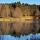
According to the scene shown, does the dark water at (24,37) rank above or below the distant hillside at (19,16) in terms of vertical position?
below

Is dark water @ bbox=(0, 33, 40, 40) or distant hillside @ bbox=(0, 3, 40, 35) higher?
distant hillside @ bbox=(0, 3, 40, 35)

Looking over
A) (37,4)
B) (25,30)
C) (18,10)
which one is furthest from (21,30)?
(37,4)

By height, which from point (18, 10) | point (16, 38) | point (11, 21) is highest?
point (18, 10)

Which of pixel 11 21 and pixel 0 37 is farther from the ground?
pixel 11 21

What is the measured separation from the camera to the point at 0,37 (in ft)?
3.09

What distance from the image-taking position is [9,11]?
0.96 m

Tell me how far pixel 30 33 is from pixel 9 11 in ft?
0.96

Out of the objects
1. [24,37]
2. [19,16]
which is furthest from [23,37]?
[19,16]

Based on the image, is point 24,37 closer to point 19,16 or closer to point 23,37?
point 23,37

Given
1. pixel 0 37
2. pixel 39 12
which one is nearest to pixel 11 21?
pixel 0 37

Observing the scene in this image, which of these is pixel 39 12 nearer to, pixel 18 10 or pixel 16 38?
pixel 18 10

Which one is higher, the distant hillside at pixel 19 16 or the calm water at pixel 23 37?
the distant hillside at pixel 19 16

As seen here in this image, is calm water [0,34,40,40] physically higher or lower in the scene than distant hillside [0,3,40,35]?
lower

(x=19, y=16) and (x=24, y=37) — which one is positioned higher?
(x=19, y=16)
